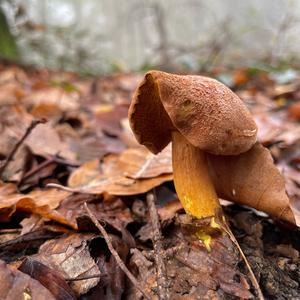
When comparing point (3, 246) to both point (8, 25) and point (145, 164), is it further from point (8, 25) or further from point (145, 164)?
point (8, 25)

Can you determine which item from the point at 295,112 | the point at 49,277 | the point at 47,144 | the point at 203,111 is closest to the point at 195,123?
the point at 203,111

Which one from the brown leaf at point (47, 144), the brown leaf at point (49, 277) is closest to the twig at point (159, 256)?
the brown leaf at point (49, 277)

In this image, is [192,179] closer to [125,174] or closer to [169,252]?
[169,252]

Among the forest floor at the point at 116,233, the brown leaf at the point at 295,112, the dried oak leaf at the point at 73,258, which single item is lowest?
the brown leaf at the point at 295,112

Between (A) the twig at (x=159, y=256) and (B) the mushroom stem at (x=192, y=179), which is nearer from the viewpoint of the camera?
(A) the twig at (x=159, y=256)

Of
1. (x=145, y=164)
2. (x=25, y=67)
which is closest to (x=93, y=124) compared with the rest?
(x=145, y=164)

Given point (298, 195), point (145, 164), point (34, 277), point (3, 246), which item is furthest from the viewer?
point (145, 164)

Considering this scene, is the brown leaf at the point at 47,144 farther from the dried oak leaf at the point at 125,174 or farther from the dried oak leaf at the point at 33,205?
the dried oak leaf at the point at 33,205
